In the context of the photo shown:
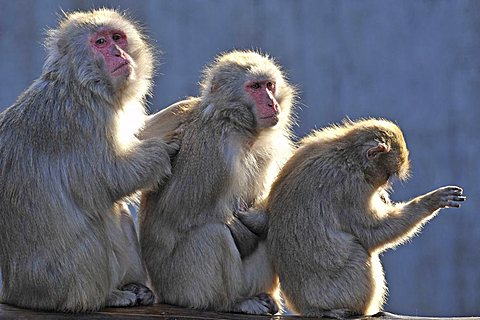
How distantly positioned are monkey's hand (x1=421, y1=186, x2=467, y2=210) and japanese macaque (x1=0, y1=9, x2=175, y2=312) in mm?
1452

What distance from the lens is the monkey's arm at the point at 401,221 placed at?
7.14 m

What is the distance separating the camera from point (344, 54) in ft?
34.7

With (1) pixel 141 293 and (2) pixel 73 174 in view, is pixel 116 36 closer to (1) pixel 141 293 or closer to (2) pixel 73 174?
(2) pixel 73 174

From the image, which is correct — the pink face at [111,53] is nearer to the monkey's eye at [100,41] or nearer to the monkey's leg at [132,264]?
the monkey's eye at [100,41]

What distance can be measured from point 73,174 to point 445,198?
6.59ft

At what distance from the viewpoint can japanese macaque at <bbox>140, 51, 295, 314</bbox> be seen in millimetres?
7152

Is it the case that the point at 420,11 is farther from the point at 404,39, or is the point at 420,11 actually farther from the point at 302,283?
the point at 302,283

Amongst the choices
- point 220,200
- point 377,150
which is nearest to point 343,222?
point 377,150

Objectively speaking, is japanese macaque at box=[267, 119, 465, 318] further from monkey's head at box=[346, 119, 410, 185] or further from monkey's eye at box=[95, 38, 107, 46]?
monkey's eye at box=[95, 38, 107, 46]

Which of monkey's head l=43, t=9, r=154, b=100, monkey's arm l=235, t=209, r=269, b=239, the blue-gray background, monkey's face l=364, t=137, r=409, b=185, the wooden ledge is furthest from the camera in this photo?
the blue-gray background

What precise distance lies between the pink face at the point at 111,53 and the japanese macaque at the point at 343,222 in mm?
1089

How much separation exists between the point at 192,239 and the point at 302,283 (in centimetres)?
64

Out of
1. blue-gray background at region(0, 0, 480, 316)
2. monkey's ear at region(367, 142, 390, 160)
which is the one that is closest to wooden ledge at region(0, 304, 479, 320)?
monkey's ear at region(367, 142, 390, 160)

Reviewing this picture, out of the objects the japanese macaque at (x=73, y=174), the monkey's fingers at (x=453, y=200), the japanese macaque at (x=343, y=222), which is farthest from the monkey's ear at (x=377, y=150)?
the japanese macaque at (x=73, y=174)
